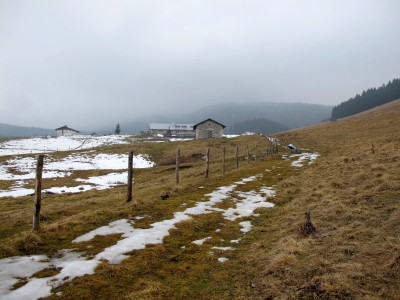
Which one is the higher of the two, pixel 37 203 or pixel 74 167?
pixel 37 203

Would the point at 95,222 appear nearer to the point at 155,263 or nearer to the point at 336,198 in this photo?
the point at 155,263

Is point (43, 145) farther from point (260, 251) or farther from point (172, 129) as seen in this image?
point (260, 251)

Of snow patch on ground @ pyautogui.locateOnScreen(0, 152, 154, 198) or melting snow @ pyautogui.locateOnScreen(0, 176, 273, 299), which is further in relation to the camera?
snow patch on ground @ pyautogui.locateOnScreen(0, 152, 154, 198)

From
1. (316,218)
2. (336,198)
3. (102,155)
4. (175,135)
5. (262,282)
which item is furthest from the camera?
(175,135)

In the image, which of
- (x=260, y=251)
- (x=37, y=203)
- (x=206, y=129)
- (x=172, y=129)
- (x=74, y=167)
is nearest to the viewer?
(x=260, y=251)

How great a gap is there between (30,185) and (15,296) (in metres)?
43.0

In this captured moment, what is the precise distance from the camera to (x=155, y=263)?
34.2 ft

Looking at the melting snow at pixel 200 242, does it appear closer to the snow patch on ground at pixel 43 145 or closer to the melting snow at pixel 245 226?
the melting snow at pixel 245 226

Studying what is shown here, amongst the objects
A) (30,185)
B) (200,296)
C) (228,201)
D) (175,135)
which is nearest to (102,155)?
(30,185)

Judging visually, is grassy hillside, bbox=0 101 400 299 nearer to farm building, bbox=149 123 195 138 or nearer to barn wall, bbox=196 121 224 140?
barn wall, bbox=196 121 224 140

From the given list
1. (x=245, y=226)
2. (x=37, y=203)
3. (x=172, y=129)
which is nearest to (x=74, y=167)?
(x=37, y=203)

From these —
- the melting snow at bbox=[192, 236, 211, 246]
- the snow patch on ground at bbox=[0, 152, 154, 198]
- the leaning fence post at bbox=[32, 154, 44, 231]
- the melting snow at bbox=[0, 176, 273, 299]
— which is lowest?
the snow patch on ground at bbox=[0, 152, 154, 198]

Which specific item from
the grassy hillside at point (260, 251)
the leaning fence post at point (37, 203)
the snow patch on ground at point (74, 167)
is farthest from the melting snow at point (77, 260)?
the snow patch on ground at point (74, 167)

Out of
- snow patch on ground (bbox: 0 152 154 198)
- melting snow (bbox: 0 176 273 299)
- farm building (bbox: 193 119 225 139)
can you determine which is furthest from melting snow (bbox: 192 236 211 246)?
farm building (bbox: 193 119 225 139)
